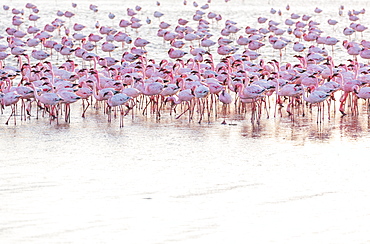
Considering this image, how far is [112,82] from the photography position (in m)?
14.3

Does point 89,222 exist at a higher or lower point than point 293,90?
lower

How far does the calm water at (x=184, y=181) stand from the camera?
6820mm

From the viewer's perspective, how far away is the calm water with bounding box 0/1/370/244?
682 centimetres

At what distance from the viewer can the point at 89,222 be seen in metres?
7.03

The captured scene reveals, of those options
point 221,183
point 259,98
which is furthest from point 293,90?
point 221,183

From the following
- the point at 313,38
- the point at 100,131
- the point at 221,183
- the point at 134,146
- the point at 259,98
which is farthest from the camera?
the point at 313,38

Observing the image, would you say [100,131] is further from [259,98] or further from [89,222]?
[89,222]

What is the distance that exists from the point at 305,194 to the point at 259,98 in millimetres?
5476

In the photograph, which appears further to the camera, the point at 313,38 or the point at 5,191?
the point at 313,38

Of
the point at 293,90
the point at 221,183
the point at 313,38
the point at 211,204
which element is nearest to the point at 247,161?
the point at 221,183

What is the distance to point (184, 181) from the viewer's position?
864 cm

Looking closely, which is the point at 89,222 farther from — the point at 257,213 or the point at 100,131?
the point at 100,131

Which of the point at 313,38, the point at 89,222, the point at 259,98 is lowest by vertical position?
the point at 89,222

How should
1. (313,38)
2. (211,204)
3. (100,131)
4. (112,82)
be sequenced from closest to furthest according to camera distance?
(211,204) < (100,131) < (112,82) < (313,38)
